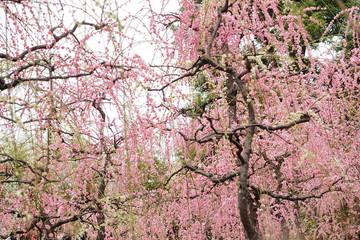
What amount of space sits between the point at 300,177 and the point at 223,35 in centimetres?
336

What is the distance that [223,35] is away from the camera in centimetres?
411

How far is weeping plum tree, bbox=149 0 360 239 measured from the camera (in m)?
2.61

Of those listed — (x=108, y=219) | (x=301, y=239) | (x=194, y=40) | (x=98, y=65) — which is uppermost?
(x=194, y=40)

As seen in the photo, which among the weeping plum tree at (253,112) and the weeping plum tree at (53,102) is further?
the weeping plum tree at (253,112)

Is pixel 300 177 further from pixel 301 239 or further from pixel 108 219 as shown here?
pixel 108 219

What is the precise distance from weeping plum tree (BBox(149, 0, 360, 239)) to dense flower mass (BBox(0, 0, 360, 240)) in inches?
1.0

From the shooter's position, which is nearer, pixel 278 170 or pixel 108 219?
pixel 108 219

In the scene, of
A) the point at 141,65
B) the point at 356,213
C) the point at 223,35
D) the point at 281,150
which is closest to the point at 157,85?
the point at 141,65

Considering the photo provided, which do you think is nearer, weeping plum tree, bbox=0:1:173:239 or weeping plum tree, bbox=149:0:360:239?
weeping plum tree, bbox=0:1:173:239

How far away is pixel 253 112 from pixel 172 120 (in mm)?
876

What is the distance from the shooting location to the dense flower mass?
1.99 metres

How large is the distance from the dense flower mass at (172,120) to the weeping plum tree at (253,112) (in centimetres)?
3

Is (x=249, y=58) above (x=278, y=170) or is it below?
above

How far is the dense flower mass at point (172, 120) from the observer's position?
6.54ft
